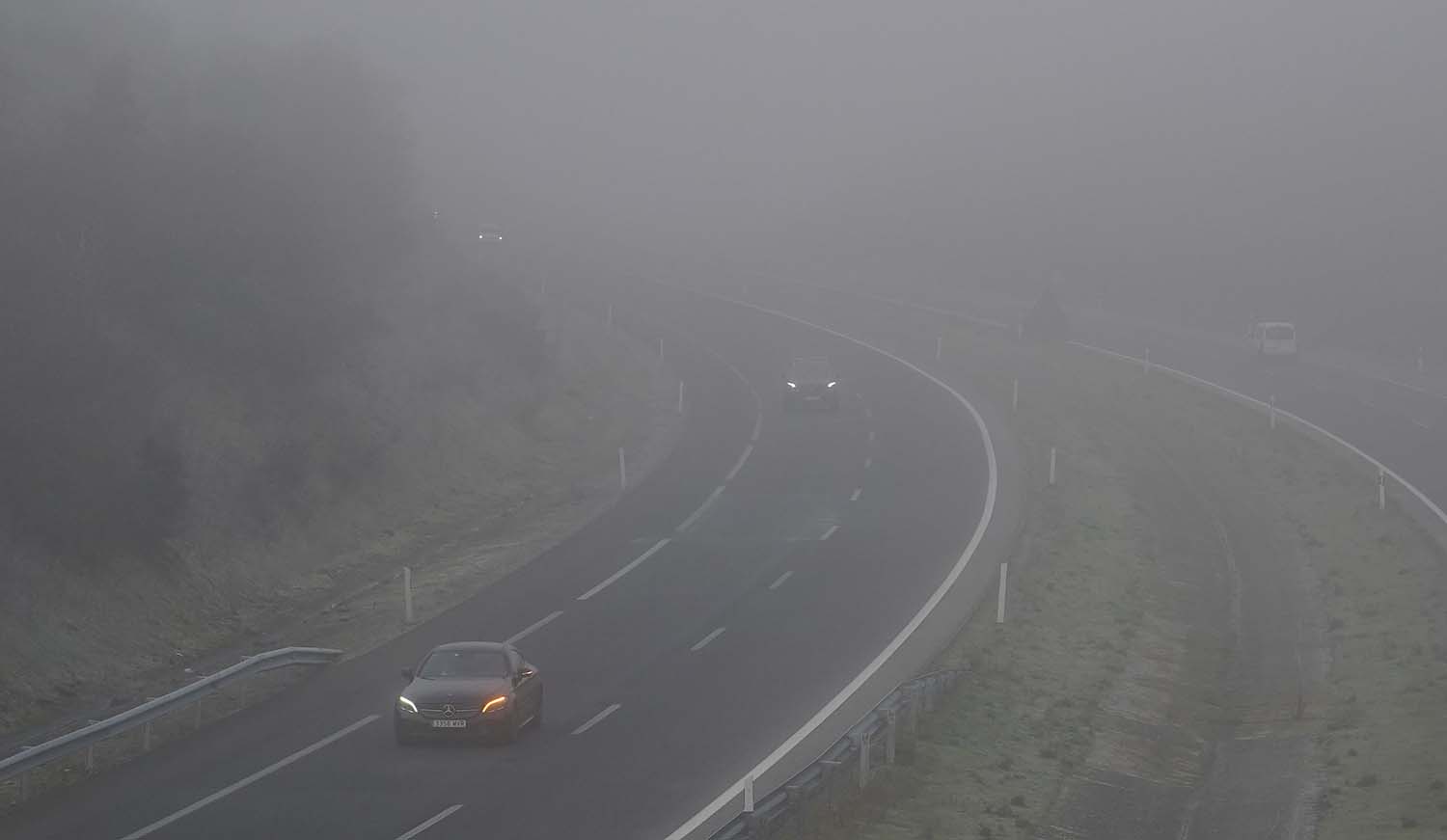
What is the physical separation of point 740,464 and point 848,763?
2343cm

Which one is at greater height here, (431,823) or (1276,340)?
(1276,340)

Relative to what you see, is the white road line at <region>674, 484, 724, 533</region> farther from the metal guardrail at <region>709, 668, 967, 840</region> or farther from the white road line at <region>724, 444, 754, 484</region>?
the metal guardrail at <region>709, 668, 967, 840</region>

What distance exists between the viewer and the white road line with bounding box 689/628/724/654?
928 inches

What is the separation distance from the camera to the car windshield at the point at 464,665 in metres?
19.1

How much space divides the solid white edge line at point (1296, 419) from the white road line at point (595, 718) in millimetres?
20225

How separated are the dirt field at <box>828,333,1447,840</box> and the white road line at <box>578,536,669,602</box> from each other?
6862 millimetres

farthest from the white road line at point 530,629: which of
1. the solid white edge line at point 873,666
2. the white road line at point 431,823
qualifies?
the white road line at point 431,823

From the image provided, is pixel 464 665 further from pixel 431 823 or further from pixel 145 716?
pixel 145 716

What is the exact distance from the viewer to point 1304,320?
67.7 m

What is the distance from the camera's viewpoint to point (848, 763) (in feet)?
53.6

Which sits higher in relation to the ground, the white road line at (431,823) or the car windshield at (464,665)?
the car windshield at (464,665)

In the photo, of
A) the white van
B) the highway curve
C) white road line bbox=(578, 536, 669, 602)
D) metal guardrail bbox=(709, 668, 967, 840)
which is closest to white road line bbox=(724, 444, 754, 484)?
the highway curve

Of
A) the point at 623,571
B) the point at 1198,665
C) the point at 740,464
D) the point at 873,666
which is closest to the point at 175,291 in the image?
the point at 623,571

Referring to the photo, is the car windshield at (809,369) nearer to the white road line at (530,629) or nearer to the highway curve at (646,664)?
the highway curve at (646,664)
